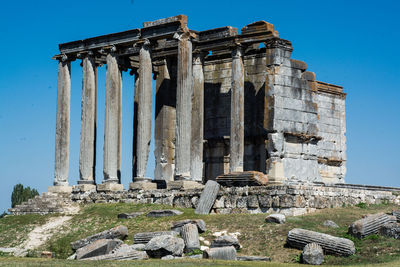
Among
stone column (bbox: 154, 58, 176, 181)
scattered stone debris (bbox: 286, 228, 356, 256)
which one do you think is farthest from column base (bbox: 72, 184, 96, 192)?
scattered stone debris (bbox: 286, 228, 356, 256)

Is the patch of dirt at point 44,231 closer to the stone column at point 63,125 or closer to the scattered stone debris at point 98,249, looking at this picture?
the stone column at point 63,125

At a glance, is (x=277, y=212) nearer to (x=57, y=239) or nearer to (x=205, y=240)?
(x=205, y=240)

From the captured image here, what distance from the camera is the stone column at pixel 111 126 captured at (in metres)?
41.0

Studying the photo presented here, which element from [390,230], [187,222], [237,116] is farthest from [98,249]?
[237,116]

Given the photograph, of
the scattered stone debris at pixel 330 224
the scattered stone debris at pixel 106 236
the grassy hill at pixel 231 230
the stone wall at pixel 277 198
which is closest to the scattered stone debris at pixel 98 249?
the grassy hill at pixel 231 230

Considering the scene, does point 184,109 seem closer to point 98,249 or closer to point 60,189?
point 60,189

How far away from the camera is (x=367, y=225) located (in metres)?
25.4

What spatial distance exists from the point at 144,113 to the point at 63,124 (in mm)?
6895

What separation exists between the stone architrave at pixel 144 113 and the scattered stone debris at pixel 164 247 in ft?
46.8

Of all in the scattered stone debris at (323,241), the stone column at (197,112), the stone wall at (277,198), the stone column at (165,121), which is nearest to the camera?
the scattered stone debris at (323,241)

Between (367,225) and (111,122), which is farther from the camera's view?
(111,122)

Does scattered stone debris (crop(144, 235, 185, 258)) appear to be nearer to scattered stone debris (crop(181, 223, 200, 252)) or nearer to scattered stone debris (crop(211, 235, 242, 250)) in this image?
scattered stone debris (crop(181, 223, 200, 252))

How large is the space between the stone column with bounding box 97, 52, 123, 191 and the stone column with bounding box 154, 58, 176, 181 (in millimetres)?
3513

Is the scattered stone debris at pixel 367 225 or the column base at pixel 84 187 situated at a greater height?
the column base at pixel 84 187
